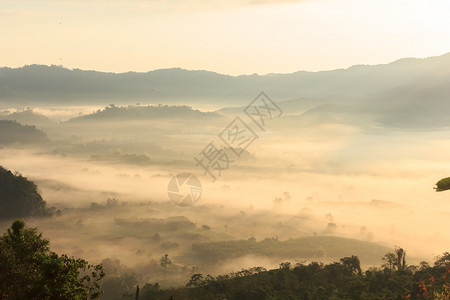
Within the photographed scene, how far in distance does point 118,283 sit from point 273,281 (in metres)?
84.2

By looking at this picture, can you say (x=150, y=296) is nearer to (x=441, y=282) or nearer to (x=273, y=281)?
(x=273, y=281)

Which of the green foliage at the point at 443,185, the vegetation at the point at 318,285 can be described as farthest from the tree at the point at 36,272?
the vegetation at the point at 318,285

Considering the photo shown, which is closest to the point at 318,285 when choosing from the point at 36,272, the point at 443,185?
the point at 36,272

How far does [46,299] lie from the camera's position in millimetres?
32375

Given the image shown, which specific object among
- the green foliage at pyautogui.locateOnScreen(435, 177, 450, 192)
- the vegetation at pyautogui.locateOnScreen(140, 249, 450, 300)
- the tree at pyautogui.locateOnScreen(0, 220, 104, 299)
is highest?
the green foliage at pyautogui.locateOnScreen(435, 177, 450, 192)

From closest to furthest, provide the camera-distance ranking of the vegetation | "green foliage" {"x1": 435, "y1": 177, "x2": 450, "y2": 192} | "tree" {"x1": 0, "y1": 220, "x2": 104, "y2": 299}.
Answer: "green foliage" {"x1": 435, "y1": 177, "x2": 450, "y2": 192}
"tree" {"x1": 0, "y1": 220, "x2": 104, "y2": 299}
the vegetation

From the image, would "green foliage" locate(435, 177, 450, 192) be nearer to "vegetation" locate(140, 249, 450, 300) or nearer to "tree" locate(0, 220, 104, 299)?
"tree" locate(0, 220, 104, 299)

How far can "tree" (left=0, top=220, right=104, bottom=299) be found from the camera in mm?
32728

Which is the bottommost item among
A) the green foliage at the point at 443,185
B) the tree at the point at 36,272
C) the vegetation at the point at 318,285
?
the vegetation at the point at 318,285

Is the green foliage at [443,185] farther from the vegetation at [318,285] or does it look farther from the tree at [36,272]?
the vegetation at [318,285]

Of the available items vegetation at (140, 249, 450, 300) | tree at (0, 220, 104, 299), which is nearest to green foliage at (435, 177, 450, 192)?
tree at (0, 220, 104, 299)

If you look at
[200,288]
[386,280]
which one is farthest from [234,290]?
[386,280]

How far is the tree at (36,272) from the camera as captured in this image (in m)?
32.7

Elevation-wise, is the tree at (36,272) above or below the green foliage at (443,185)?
below
